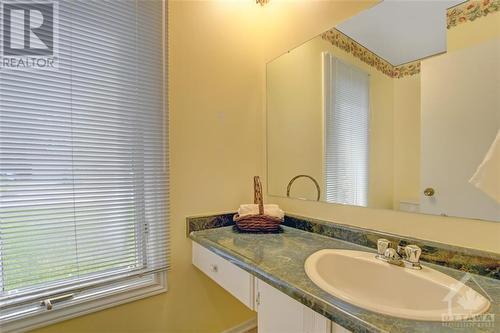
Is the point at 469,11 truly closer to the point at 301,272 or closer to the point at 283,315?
the point at 301,272

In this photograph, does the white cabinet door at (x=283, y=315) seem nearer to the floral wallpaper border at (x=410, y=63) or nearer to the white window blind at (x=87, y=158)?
the white window blind at (x=87, y=158)

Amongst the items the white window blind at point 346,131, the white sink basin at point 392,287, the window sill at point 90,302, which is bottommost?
the window sill at point 90,302

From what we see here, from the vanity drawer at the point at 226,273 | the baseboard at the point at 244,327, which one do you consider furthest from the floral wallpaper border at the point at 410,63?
the baseboard at the point at 244,327

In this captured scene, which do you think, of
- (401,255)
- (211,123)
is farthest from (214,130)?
(401,255)

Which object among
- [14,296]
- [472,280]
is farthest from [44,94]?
[472,280]

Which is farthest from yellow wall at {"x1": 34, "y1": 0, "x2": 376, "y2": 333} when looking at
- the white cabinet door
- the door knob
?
the door knob

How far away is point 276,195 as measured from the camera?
168 cm

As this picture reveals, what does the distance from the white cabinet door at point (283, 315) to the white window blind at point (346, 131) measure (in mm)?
609

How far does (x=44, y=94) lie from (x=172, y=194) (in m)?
0.72

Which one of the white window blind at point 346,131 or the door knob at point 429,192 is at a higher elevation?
the white window blind at point 346,131

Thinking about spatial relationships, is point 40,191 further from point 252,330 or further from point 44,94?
point 252,330

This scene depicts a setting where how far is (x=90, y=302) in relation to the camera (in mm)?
1195

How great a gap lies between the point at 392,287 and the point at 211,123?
1.20 m

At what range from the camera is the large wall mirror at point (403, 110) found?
0.85 m
